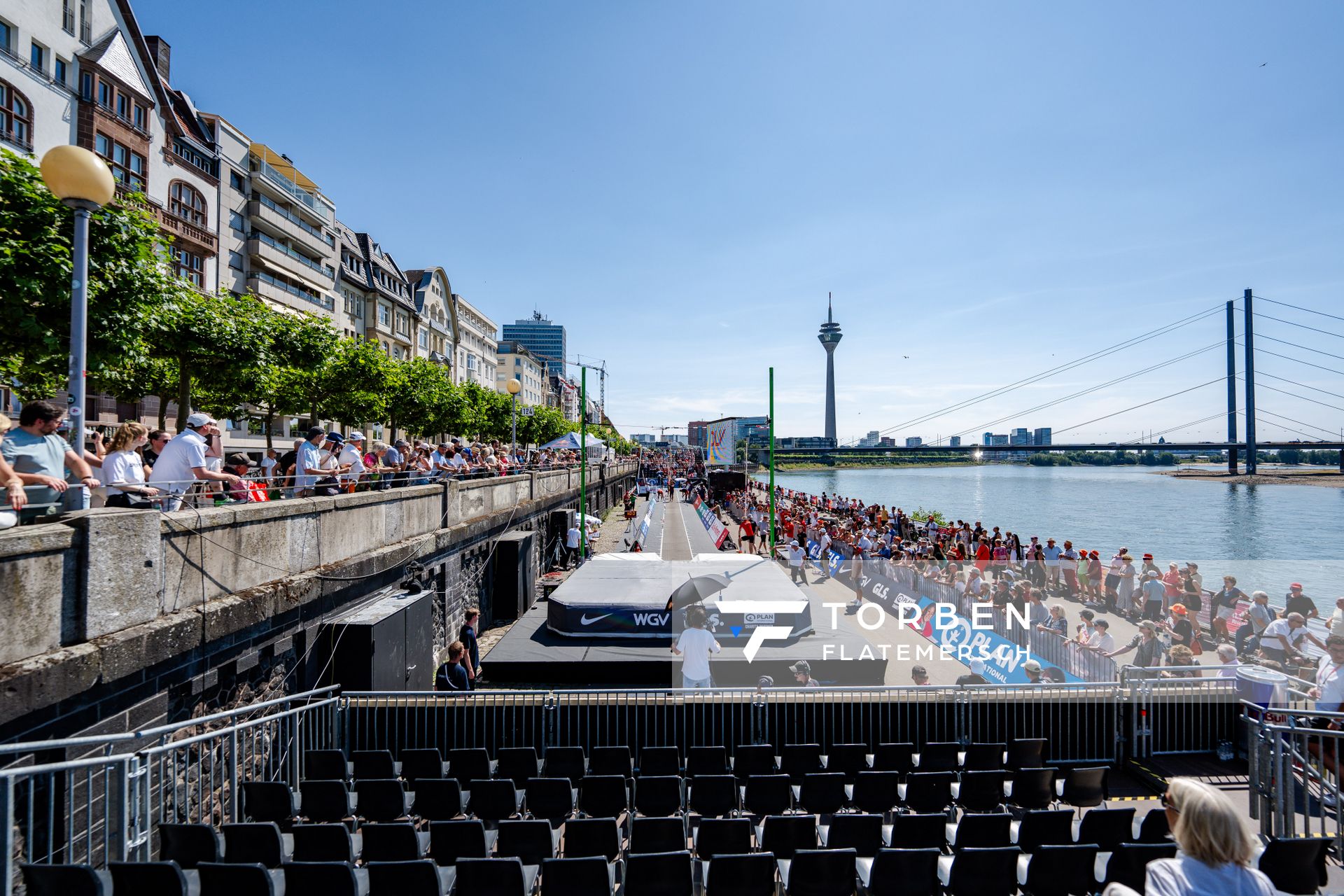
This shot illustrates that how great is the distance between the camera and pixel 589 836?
17.7 ft

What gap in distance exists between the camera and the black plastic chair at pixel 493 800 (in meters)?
6.12

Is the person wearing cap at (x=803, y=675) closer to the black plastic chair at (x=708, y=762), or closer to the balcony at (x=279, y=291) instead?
the black plastic chair at (x=708, y=762)

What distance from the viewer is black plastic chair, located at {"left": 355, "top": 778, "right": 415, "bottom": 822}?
5988 mm

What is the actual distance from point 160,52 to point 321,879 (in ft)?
141

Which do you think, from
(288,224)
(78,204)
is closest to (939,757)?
(78,204)

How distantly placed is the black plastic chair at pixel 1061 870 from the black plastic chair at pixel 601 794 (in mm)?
3335

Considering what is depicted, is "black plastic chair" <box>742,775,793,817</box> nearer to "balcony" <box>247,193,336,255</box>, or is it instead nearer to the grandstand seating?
the grandstand seating

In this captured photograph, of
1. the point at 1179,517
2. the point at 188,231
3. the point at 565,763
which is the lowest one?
the point at 1179,517

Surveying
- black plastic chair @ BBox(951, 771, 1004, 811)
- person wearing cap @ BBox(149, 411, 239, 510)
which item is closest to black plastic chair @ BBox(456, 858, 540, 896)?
black plastic chair @ BBox(951, 771, 1004, 811)

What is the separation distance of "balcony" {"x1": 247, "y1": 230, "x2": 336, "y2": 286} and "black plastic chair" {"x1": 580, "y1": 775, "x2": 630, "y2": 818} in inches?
1598

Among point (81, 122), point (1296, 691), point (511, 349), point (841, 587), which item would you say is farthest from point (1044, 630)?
point (511, 349)

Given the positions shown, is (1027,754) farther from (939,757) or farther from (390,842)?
(390,842)

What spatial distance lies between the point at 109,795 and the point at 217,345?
1412 centimetres

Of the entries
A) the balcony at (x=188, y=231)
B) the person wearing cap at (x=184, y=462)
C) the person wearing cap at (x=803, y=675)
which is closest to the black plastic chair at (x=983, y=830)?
the person wearing cap at (x=803, y=675)
